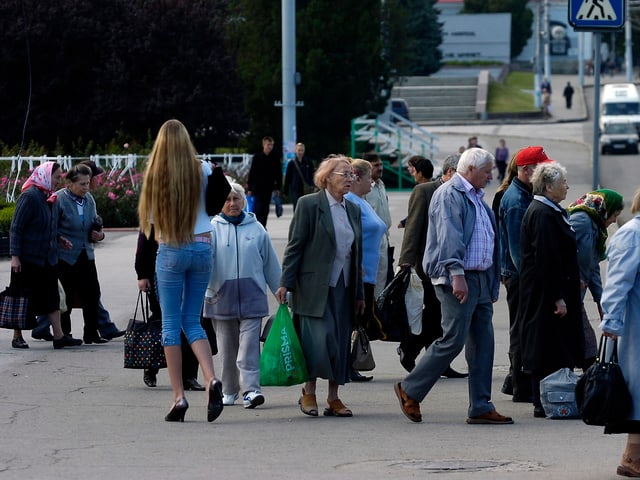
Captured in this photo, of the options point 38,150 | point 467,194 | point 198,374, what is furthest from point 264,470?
point 38,150

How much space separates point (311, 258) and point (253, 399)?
3.57 feet

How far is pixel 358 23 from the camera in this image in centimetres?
3734

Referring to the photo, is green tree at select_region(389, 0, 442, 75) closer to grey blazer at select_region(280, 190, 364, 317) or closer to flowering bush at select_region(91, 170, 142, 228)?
flowering bush at select_region(91, 170, 142, 228)

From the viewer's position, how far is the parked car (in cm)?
5462

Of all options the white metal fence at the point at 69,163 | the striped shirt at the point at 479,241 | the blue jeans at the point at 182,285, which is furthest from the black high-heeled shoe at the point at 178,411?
the white metal fence at the point at 69,163

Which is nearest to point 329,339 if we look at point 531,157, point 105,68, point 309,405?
point 309,405

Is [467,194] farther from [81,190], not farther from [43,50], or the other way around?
[43,50]

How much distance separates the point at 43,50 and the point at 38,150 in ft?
27.4

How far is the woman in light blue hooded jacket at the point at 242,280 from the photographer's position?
9305 millimetres

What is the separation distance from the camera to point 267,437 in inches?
323

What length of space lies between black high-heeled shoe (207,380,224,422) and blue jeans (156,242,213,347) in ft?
1.18

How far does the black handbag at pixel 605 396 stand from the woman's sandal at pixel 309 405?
8.24ft

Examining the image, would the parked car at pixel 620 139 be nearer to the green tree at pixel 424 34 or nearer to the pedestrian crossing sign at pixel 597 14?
the green tree at pixel 424 34

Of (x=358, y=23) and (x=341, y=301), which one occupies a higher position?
(x=358, y=23)
